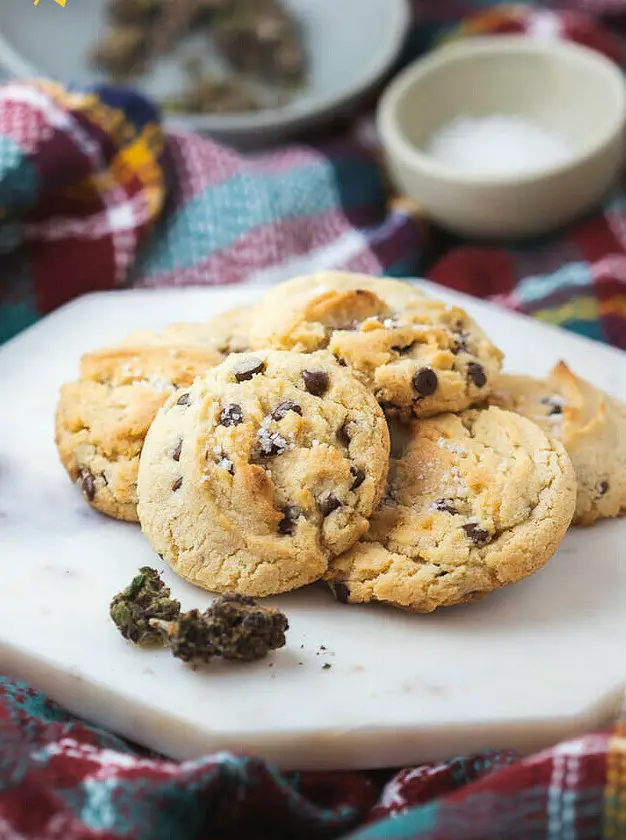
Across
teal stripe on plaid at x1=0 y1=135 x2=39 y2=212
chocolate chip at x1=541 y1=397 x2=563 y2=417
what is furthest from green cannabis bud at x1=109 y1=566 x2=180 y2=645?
teal stripe on plaid at x1=0 y1=135 x2=39 y2=212

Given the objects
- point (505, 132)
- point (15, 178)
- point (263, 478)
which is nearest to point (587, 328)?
point (505, 132)

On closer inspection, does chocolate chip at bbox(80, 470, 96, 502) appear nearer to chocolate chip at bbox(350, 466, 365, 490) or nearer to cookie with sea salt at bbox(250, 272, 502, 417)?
cookie with sea salt at bbox(250, 272, 502, 417)

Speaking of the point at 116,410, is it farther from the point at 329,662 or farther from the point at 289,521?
the point at 329,662

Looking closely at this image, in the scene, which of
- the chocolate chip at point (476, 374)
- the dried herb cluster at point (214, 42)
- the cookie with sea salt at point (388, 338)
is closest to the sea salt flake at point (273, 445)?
the cookie with sea salt at point (388, 338)

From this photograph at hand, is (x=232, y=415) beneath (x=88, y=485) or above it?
above

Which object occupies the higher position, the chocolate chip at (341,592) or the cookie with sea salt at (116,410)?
the cookie with sea salt at (116,410)

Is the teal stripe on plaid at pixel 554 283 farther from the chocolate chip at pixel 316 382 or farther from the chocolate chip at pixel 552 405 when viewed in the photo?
the chocolate chip at pixel 316 382
